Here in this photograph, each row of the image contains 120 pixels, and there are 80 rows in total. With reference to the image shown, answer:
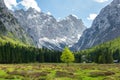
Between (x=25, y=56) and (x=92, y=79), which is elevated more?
(x=25, y=56)

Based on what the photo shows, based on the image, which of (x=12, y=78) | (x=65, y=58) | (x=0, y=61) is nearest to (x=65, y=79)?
(x=12, y=78)

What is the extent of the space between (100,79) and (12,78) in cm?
1596

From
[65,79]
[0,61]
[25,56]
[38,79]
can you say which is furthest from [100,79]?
[25,56]

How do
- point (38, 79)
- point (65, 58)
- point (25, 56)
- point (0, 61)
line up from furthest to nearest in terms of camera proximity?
1. point (25, 56)
2. point (0, 61)
3. point (65, 58)
4. point (38, 79)

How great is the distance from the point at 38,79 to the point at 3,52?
430 feet

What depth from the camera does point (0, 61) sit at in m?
166

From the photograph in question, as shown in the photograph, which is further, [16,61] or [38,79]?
[16,61]

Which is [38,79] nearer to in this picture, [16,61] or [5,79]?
[5,79]

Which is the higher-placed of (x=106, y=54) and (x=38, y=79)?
(x=106, y=54)

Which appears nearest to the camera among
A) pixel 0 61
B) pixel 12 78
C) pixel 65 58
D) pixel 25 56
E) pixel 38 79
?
pixel 38 79

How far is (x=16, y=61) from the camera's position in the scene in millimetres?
175500

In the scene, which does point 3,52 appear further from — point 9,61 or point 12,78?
point 12,78

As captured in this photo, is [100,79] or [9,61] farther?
[9,61]

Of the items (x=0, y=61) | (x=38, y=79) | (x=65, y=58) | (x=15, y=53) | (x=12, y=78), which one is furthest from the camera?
(x=15, y=53)
